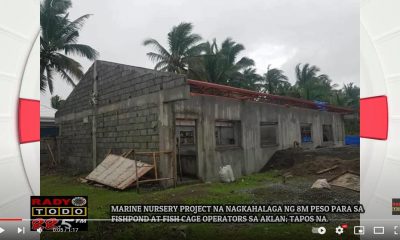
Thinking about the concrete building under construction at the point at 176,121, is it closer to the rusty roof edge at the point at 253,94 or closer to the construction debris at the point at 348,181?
the rusty roof edge at the point at 253,94

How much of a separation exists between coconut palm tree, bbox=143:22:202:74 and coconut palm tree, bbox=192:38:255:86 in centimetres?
88

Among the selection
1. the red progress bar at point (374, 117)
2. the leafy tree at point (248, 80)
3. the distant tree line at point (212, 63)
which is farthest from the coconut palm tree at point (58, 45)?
the red progress bar at point (374, 117)

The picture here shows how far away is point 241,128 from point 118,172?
494 centimetres

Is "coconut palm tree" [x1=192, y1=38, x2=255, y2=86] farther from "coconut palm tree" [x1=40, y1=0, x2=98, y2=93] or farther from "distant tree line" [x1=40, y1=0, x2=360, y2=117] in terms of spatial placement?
"coconut palm tree" [x1=40, y1=0, x2=98, y2=93]

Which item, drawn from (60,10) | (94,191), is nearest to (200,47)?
(60,10)

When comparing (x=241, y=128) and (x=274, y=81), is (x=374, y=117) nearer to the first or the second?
(x=241, y=128)

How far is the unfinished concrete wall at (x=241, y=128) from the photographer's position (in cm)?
1015


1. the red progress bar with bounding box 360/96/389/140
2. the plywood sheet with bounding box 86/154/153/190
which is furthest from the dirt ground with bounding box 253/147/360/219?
the plywood sheet with bounding box 86/154/153/190

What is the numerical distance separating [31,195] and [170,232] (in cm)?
135

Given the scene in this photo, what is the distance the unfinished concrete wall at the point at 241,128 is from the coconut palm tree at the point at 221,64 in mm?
9848

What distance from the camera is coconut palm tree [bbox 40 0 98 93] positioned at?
16.4 m

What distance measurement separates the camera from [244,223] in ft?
8.27

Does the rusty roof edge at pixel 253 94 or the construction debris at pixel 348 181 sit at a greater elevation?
the rusty roof edge at pixel 253 94

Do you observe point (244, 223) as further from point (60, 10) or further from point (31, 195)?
point (60, 10)
